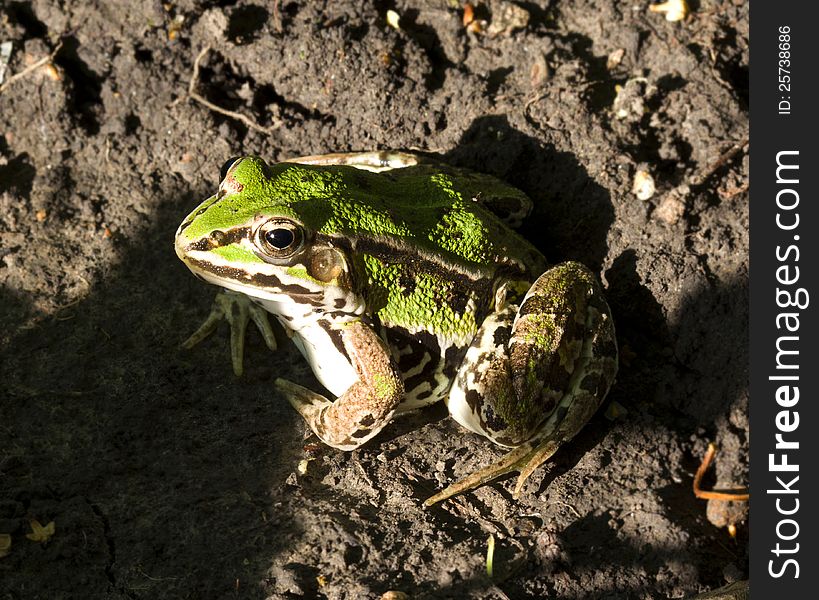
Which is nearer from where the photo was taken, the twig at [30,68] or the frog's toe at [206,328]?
the frog's toe at [206,328]

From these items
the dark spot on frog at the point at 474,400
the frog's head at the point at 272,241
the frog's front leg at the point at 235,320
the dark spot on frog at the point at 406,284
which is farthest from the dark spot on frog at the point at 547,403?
the frog's front leg at the point at 235,320

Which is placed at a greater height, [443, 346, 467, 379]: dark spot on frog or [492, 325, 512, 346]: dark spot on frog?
[492, 325, 512, 346]: dark spot on frog

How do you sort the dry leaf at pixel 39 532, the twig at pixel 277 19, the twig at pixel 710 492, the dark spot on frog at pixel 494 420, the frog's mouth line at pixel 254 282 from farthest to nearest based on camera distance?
the twig at pixel 277 19 → the twig at pixel 710 492 → the dark spot on frog at pixel 494 420 → the frog's mouth line at pixel 254 282 → the dry leaf at pixel 39 532

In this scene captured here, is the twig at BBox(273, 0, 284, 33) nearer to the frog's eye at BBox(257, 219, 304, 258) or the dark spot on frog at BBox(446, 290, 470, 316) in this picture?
the frog's eye at BBox(257, 219, 304, 258)

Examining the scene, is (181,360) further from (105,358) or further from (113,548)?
(113,548)

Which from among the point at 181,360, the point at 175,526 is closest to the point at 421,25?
the point at 181,360

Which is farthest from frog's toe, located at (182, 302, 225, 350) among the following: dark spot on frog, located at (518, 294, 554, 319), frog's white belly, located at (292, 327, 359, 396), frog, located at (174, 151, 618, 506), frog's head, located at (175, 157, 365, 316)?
dark spot on frog, located at (518, 294, 554, 319)

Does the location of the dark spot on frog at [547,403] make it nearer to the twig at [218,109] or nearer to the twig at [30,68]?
the twig at [218,109]
